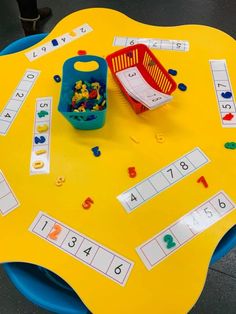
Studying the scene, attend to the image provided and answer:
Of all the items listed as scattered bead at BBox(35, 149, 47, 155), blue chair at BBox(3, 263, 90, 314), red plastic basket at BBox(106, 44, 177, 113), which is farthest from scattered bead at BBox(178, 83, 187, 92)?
blue chair at BBox(3, 263, 90, 314)

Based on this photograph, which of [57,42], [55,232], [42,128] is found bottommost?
[55,232]

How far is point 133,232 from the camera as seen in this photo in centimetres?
65

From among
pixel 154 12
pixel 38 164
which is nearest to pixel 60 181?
pixel 38 164

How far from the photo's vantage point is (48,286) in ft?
2.26

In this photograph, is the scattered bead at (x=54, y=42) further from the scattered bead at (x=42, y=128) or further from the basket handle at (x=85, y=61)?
the scattered bead at (x=42, y=128)

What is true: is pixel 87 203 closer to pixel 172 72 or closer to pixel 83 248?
pixel 83 248

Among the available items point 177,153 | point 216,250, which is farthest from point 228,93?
point 216,250

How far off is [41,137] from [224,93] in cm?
43

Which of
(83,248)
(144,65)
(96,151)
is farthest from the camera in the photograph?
(144,65)

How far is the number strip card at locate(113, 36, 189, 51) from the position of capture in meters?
0.92

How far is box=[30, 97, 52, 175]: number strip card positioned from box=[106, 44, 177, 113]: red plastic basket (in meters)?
0.18

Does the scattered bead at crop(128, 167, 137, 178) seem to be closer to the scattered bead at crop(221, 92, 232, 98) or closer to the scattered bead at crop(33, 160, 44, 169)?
the scattered bead at crop(33, 160, 44, 169)

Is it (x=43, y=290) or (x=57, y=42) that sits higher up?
(x=57, y=42)

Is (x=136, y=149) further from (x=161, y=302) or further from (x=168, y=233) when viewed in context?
(x=161, y=302)
